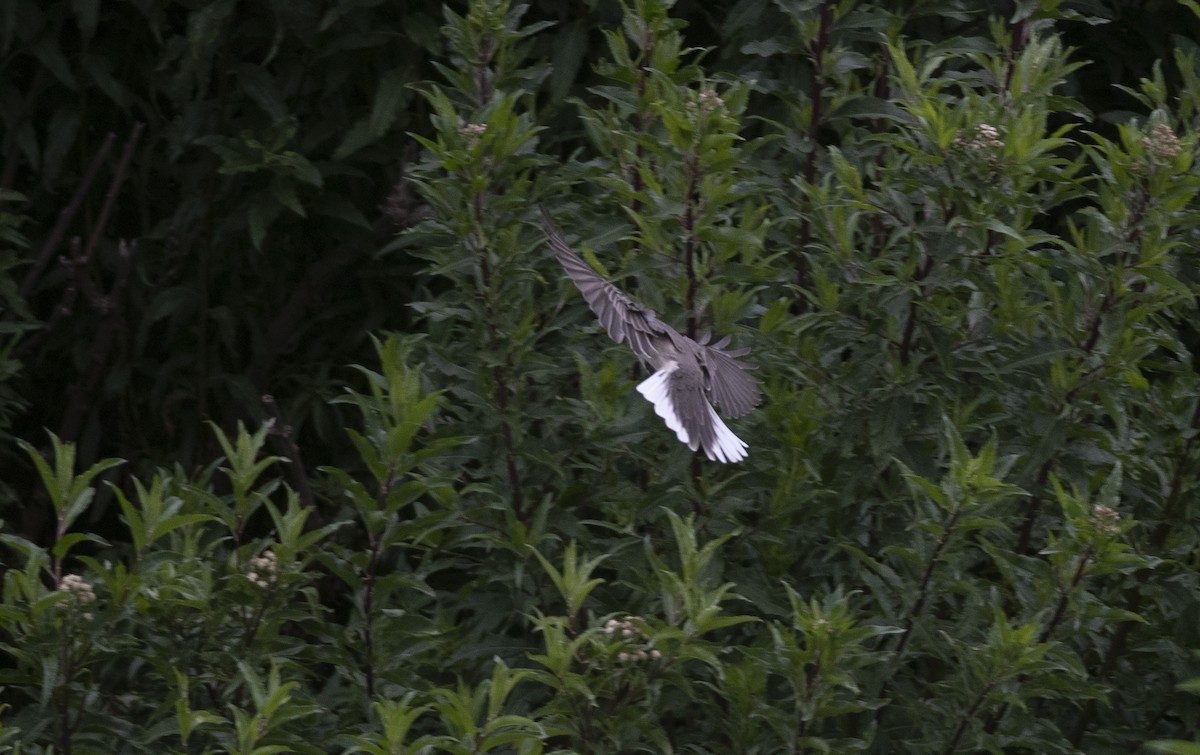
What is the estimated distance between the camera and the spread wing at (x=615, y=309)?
3.03 m

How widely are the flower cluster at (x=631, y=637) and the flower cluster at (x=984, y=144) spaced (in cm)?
107

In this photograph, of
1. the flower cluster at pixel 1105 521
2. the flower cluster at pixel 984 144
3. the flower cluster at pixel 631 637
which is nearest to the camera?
the flower cluster at pixel 631 637

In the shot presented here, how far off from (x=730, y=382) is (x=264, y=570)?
1.06 metres

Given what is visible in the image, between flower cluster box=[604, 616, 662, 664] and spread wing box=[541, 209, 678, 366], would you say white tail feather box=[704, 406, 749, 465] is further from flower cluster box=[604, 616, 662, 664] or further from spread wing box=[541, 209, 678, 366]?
flower cluster box=[604, 616, 662, 664]

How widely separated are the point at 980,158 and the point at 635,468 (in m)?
0.95

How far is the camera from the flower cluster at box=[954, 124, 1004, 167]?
9.12ft

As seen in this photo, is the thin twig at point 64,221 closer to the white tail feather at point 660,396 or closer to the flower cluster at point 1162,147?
the white tail feather at point 660,396

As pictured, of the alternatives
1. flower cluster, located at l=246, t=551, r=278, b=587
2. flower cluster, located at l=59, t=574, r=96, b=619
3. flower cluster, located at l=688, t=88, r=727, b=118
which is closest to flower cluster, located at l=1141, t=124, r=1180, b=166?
flower cluster, located at l=688, t=88, r=727, b=118

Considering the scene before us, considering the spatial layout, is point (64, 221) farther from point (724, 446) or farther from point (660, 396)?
point (724, 446)

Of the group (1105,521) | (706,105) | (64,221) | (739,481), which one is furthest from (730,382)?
(64,221)

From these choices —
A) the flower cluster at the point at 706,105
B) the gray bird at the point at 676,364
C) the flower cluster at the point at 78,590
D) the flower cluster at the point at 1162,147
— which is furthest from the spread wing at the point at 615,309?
the flower cluster at the point at 78,590

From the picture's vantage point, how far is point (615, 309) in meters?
3.06

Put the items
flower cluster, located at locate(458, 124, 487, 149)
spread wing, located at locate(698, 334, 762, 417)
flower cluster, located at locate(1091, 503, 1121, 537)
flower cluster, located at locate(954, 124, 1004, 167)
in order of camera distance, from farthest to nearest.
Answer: spread wing, located at locate(698, 334, 762, 417)
flower cluster, located at locate(458, 124, 487, 149)
flower cluster, located at locate(954, 124, 1004, 167)
flower cluster, located at locate(1091, 503, 1121, 537)

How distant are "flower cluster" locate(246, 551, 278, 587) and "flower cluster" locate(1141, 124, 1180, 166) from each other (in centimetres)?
177
